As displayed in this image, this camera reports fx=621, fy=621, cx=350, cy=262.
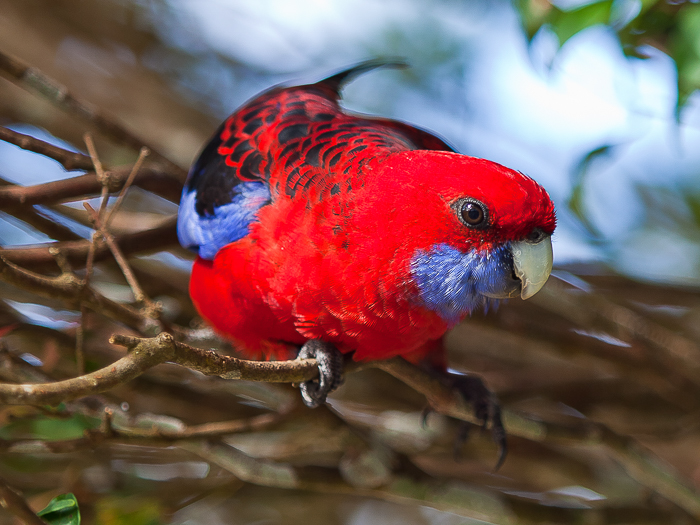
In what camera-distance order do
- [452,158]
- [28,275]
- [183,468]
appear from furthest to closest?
[183,468] < [452,158] < [28,275]

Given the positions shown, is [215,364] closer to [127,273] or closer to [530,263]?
[127,273]

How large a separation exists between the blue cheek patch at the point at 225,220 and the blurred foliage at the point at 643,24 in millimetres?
712

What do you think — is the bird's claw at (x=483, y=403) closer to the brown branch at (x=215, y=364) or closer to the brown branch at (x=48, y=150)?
the brown branch at (x=215, y=364)

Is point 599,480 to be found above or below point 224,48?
below

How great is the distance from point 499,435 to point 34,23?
2.59 meters

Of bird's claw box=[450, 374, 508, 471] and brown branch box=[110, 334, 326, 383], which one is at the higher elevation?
brown branch box=[110, 334, 326, 383]

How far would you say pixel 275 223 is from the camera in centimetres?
125

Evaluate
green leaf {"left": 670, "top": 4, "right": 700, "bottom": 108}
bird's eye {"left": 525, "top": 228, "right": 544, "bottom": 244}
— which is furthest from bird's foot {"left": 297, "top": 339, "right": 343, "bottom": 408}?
green leaf {"left": 670, "top": 4, "right": 700, "bottom": 108}

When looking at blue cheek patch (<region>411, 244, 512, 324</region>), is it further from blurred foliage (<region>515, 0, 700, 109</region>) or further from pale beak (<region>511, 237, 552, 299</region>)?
blurred foliage (<region>515, 0, 700, 109</region>)

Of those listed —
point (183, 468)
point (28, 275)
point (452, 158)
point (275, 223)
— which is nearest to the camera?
point (28, 275)

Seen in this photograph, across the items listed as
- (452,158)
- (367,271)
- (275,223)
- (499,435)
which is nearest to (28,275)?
(275,223)

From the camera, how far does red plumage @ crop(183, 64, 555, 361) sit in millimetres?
1104

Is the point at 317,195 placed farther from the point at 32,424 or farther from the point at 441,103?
the point at 441,103

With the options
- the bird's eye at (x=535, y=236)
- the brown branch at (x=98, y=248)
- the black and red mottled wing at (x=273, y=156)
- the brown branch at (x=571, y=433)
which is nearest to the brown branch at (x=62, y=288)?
the brown branch at (x=98, y=248)
